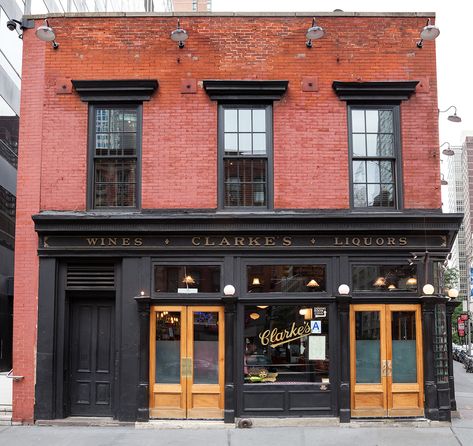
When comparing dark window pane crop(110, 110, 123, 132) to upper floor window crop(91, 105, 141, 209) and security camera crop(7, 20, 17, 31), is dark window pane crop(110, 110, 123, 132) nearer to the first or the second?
upper floor window crop(91, 105, 141, 209)

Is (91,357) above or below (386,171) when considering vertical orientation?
below

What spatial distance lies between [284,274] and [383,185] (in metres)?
2.79

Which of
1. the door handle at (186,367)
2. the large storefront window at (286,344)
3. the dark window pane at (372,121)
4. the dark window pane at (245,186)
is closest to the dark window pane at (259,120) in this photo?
the dark window pane at (245,186)

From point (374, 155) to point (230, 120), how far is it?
10.1 feet

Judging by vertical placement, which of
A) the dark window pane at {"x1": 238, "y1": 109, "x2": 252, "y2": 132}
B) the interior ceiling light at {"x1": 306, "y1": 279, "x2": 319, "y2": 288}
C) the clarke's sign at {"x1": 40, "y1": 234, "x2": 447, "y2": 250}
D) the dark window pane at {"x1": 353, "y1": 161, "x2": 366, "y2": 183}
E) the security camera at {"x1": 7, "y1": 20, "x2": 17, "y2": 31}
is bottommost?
the interior ceiling light at {"x1": 306, "y1": 279, "x2": 319, "y2": 288}

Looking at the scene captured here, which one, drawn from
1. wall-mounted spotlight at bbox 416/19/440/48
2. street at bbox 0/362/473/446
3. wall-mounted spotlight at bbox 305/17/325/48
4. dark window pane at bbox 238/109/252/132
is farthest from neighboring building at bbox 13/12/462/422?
wall-mounted spotlight at bbox 416/19/440/48

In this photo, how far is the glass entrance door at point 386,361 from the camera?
1218 centimetres

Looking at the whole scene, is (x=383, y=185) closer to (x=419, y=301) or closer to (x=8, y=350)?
(x=419, y=301)

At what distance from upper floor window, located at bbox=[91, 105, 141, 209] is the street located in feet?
14.6

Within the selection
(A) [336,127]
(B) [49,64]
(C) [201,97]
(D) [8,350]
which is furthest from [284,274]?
(D) [8,350]

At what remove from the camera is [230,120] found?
12883 mm

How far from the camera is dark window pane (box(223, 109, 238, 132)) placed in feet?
42.2

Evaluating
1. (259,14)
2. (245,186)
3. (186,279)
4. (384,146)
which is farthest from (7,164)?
(384,146)

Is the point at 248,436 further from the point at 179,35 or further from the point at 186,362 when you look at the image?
the point at 179,35
